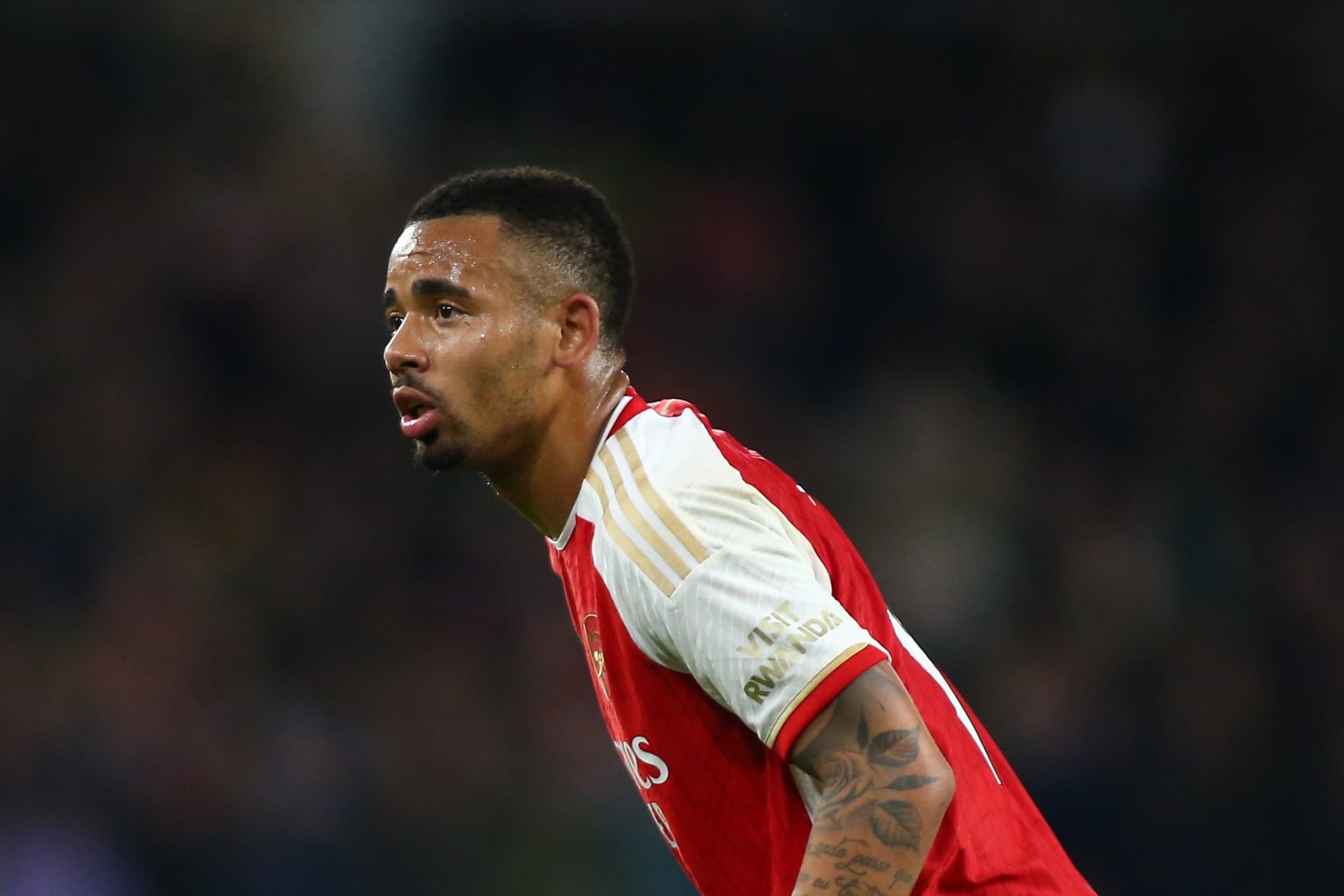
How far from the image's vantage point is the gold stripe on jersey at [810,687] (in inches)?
96.9

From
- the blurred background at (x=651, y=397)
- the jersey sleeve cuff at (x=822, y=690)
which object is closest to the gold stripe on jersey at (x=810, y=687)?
the jersey sleeve cuff at (x=822, y=690)

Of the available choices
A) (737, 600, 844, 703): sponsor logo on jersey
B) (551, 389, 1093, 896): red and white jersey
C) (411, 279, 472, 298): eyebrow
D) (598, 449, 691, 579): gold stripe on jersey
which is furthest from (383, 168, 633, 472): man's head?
(737, 600, 844, 703): sponsor logo on jersey

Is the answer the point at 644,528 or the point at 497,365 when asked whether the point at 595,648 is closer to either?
the point at 644,528

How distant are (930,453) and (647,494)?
619 cm

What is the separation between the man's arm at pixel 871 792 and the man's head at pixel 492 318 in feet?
2.83

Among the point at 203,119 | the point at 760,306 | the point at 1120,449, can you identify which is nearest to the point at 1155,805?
the point at 1120,449

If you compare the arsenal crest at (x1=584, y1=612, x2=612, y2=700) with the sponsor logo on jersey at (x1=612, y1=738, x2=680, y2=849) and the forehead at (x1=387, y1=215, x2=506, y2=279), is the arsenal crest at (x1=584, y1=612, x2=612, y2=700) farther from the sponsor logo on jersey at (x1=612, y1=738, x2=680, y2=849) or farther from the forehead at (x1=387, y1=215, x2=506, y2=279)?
the forehead at (x1=387, y1=215, x2=506, y2=279)

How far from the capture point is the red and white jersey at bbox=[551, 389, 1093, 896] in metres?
2.50

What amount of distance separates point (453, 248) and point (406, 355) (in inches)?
8.5

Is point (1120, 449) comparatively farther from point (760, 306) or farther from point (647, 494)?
point (647, 494)

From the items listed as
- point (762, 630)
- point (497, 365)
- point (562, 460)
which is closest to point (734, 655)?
point (762, 630)

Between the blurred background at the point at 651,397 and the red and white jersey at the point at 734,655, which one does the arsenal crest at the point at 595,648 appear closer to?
the red and white jersey at the point at 734,655

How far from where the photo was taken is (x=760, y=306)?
9.37 metres

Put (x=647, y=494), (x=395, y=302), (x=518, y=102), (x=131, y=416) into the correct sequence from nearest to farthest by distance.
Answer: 1. (x=647, y=494)
2. (x=395, y=302)
3. (x=131, y=416)
4. (x=518, y=102)
